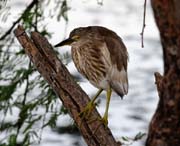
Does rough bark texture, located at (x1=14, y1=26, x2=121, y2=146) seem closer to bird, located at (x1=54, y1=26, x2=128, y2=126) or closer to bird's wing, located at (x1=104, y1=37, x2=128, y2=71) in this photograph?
bird, located at (x1=54, y1=26, x2=128, y2=126)

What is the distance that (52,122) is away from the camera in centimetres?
307

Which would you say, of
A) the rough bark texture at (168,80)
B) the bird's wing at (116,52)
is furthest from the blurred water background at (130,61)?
the rough bark texture at (168,80)

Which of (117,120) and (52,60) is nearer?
(52,60)

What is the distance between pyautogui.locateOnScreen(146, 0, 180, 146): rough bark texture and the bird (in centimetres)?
84

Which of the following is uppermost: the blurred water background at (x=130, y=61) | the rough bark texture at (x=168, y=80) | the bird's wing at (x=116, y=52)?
the rough bark texture at (x=168, y=80)

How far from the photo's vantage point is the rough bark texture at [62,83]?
6.56 feet

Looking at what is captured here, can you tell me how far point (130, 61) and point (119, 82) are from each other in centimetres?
361

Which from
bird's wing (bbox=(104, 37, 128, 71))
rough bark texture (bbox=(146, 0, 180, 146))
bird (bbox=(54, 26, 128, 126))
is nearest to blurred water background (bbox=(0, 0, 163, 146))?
bird (bbox=(54, 26, 128, 126))

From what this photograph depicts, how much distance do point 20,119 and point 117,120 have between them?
1866mm

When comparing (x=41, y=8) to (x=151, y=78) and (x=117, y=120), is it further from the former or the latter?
(x=151, y=78)

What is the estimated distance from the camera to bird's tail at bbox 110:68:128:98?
2.05 metres

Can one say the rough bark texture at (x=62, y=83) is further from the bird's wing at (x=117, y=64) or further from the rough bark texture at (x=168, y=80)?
the rough bark texture at (x=168, y=80)

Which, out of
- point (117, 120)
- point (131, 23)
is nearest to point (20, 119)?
point (117, 120)

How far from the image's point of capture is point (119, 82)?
81.5 inches
